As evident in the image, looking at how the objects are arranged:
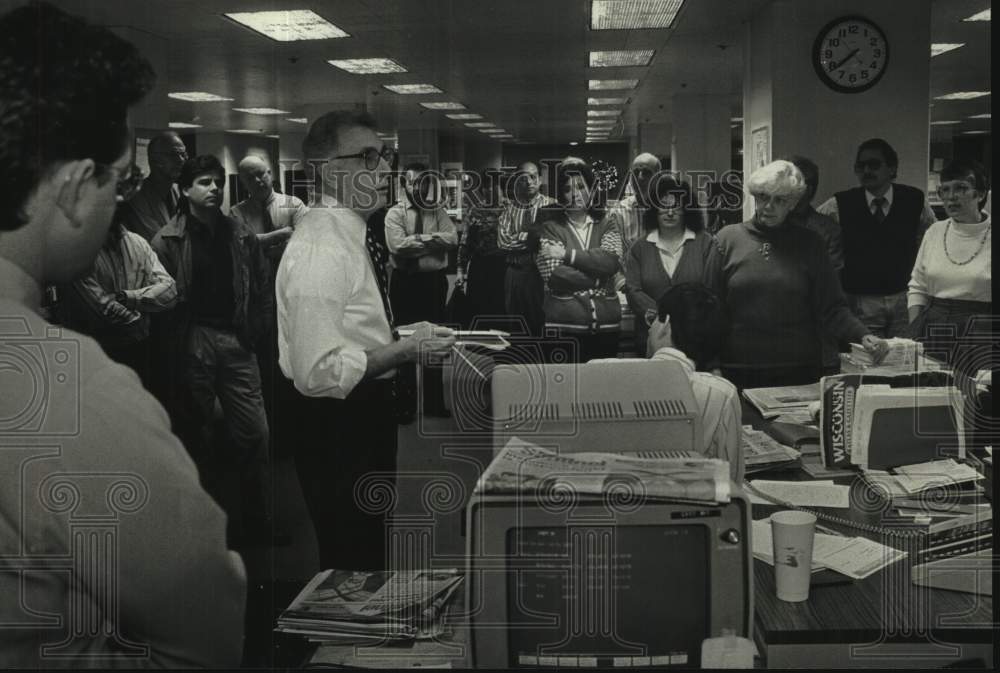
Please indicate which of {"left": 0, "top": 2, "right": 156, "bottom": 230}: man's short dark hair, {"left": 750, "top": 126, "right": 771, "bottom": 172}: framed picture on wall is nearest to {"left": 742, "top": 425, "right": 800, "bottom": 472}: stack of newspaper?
{"left": 750, "top": 126, "right": 771, "bottom": 172}: framed picture on wall

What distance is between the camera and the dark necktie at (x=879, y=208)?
3.22m

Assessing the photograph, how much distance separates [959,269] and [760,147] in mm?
766

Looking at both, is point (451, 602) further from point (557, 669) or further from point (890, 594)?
point (890, 594)

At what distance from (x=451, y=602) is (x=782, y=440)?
57.5 inches

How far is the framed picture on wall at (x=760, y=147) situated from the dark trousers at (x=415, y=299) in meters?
1.11

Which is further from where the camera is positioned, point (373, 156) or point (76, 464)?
point (373, 156)

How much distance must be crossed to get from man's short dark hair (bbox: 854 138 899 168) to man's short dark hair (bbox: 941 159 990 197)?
157mm

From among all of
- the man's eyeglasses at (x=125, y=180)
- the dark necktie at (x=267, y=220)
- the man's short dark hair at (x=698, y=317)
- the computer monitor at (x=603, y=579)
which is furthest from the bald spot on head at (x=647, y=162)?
the computer monitor at (x=603, y=579)

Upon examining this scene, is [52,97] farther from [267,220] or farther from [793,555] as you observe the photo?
[793,555]

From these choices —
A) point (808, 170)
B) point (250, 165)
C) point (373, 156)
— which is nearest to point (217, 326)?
point (250, 165)

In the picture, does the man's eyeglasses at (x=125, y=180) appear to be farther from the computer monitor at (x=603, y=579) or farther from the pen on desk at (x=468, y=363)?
the computer monitor at (x=603, y=579)

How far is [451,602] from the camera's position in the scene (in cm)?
212

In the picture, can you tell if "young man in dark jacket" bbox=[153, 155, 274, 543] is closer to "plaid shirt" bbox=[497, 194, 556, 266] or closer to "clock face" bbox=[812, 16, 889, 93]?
"plaid shirt" bbox=[497, 194, 556, 266]

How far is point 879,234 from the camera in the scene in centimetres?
326
